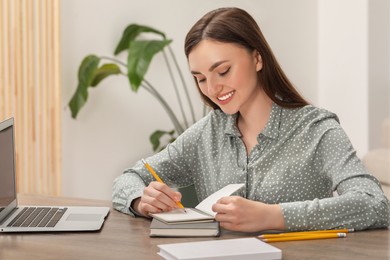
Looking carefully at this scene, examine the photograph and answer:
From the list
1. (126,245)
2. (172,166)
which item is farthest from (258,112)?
(126,245)

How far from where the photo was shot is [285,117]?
1.98 meters

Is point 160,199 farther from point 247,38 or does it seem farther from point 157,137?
point 157,137

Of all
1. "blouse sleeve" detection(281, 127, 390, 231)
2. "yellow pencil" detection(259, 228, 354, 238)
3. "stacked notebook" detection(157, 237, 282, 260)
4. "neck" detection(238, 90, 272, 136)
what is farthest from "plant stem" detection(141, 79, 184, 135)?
"stacked notebook" detection(157, 237, 282, 260)

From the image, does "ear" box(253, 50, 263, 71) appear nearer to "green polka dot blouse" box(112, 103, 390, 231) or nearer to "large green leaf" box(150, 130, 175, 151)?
"green polka dot blouse" box(112, 103, 390, 231)

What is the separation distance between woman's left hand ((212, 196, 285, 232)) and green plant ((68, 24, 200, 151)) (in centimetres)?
237

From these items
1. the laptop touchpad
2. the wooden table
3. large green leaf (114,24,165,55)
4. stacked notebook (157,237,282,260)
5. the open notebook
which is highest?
large green leaf (114,24,165,55)

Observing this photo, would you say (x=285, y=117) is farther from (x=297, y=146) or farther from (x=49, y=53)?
(x=49, y=53)

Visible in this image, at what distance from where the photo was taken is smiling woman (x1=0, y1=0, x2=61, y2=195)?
155 inches

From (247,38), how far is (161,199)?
1.72 ft

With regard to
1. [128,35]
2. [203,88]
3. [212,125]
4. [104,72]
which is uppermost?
[128,35]

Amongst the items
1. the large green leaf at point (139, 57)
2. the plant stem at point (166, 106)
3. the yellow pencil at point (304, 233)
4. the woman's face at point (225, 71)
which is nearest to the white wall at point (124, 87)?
the plant stem at point (166, 106)

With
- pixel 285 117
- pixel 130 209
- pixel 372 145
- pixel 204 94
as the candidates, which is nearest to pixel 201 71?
pixel 204 94

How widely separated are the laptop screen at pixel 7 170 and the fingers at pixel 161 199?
1.20ft

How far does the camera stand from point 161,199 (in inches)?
69.1
